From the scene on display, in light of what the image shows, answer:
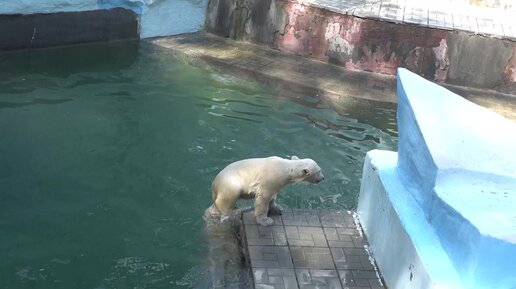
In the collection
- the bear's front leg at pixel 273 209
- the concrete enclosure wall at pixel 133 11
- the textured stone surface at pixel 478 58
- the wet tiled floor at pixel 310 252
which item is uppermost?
the textured stone surface at pixel 478 58

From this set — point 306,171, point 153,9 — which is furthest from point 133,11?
point 306,171

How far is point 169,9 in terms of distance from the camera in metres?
11.8

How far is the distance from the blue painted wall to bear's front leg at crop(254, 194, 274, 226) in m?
6.31

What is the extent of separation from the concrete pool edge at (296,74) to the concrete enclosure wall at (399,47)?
190 millimetres

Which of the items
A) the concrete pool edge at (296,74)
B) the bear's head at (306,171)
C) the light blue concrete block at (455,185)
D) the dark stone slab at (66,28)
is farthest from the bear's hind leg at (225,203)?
the dark stone slab at (66,28)

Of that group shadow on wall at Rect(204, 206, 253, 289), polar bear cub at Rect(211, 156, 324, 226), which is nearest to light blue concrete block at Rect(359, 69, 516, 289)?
polar bear cub at Rect(211, 156, 324, 226)

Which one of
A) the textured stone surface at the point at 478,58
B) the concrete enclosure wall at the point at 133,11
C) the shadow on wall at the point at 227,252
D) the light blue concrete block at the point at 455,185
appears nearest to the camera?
the light blue concrete block at the point at 455,185

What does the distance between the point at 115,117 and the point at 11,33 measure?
9.50 feet

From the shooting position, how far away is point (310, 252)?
207 inches

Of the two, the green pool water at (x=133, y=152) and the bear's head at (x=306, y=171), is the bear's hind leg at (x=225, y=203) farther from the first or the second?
the bear's head at (x=306, y=171)

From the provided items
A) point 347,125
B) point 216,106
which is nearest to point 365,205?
point 347,125

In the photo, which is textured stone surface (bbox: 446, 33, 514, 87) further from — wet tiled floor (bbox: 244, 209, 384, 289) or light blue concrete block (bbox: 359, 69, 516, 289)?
light blue concrete block (bbox: 359, 69, 516, 289)

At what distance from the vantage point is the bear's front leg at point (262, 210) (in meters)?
5.48

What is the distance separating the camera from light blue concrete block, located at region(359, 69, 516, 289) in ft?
12.0
